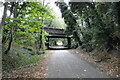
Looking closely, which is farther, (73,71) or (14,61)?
(14,61)

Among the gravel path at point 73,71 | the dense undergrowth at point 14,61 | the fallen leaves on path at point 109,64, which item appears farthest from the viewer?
the dense undergrowth at point 14,61

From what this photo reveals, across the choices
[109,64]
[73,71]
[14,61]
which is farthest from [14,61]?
[109,64]

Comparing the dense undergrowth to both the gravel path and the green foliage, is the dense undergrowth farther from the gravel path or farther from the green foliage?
the gravel path

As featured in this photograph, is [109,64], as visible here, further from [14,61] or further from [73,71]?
Result: [14,61]

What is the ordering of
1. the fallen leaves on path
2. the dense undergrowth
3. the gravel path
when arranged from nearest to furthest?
the gravel path → the fallen leaves on path → the dense undergrowth

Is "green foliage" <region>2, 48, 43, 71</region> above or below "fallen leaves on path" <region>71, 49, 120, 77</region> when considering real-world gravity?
below

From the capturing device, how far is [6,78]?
418 centimetres

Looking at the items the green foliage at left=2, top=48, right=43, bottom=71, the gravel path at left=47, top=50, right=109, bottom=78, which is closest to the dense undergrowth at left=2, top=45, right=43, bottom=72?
the green foliage at left=2, top=48, right=43, bottom=71

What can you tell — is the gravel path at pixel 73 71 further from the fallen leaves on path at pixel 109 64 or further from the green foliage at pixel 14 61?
the green foliage at pixel 14 61

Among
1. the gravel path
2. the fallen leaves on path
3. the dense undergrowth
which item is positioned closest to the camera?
the gravel path

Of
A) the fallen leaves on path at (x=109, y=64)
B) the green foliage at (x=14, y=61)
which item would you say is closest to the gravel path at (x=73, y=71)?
the fallen leaves on path at (x=109, y=64)

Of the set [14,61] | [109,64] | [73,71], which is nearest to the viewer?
[73,71]

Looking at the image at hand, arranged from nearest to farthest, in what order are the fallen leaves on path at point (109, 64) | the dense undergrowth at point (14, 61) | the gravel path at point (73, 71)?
the gravel path at point (73, 71) → the fallen leaves on path at point (109, 64) → the dense undergrowth at point (14, 61)

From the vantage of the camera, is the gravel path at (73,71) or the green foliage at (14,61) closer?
the gravel path at (73,71)
